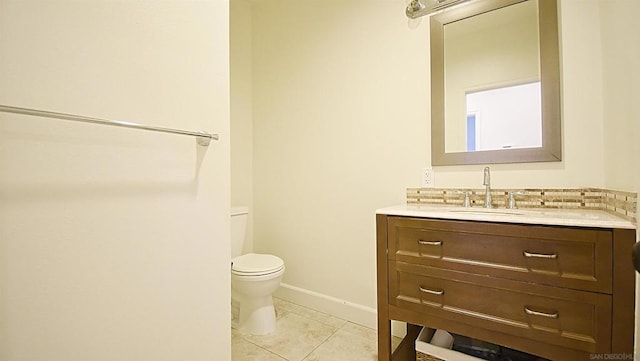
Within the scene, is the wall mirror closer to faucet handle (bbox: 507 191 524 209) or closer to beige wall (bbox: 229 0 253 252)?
faucet handle (bbox: 507 191 524 209)

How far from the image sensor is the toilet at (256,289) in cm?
166

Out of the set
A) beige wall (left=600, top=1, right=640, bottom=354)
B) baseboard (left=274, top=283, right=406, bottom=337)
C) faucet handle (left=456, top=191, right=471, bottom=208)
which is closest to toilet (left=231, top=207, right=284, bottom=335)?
baseboard (left=274, top=283, right=406, bottom=337)

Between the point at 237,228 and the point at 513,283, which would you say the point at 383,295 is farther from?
the point at 237,228

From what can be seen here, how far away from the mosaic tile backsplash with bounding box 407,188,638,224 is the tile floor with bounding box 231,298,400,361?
36.6 inches

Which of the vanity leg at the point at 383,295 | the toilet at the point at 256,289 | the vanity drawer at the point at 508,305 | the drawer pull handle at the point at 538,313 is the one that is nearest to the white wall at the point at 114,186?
the toilet at the point at 256,289

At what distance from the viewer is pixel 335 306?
1.97 meters

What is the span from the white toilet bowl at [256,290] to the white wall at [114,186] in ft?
2.00

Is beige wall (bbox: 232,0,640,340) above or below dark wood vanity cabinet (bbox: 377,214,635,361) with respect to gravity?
above

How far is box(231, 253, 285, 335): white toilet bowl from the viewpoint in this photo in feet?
5.45

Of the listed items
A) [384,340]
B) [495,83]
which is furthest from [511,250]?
[495,83]

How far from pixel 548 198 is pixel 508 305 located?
0.65 meters

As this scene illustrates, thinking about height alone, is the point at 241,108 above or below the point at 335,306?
above

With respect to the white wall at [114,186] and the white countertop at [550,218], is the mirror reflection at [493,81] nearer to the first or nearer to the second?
the white countertop at [550,218]

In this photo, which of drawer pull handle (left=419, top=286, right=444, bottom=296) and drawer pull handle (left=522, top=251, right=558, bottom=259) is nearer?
drawer pull handle (left=522, top=251, right=558, bottom=259)
